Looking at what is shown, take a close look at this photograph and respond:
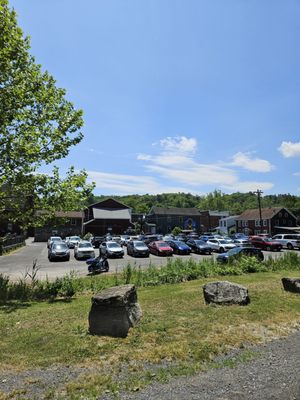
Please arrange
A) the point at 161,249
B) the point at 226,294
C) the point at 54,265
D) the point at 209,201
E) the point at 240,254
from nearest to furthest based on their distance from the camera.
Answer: the point at 226,294, the point at 240,254, the point at 54,265, the point at 161,249, the point at 209,201

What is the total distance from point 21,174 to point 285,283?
35.6ft

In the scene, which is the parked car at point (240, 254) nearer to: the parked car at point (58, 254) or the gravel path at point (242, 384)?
the gravel path at point (242, 384)

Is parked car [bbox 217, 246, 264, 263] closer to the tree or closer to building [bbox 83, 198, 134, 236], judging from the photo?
the tree

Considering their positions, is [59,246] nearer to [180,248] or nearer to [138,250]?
[138,250]

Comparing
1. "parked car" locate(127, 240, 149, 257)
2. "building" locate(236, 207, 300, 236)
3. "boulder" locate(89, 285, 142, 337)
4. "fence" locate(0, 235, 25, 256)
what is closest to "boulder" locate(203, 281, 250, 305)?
"boulder" locate(89, 285, 142, 337)

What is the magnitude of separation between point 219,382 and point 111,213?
72.8m

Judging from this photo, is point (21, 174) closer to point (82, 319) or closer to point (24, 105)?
point (24, 105)

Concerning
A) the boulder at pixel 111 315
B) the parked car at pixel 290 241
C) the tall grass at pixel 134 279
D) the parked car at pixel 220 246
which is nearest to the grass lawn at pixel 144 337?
the boulder at pixel 111 315

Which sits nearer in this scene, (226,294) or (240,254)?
(226,294)

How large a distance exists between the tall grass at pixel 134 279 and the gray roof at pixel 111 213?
58.0 m

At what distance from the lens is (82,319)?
27.9ft

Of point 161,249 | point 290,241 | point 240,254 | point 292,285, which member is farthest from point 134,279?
point 290,241

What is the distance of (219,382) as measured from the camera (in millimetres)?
4918

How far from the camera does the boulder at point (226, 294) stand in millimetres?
9352
